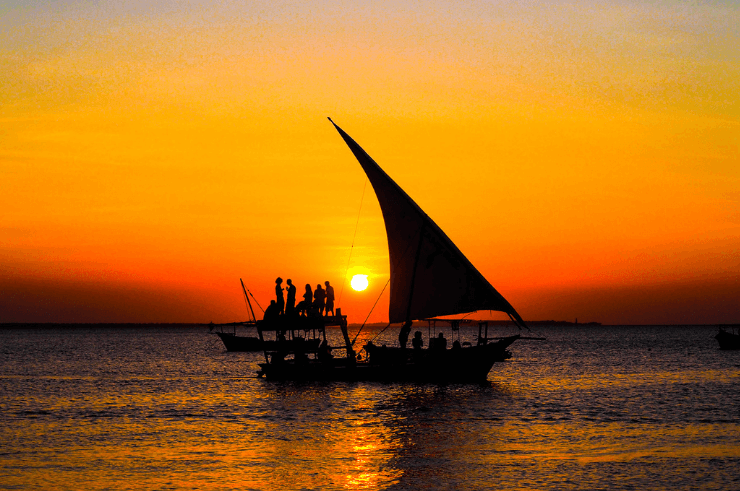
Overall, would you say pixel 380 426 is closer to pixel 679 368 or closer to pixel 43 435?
pixel 43 435

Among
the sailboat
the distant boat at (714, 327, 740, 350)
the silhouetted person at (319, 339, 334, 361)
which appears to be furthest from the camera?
the distant boat at (714, 327, 740, 350)

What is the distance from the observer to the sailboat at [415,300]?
35.0 metres

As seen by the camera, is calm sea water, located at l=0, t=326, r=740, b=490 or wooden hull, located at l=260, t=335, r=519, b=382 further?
wooden hull, located at l=260, t=335, r=519, b=382

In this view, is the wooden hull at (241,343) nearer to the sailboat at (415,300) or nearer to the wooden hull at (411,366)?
the sailboat at (415,300)

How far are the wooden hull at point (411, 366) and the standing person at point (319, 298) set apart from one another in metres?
3.15

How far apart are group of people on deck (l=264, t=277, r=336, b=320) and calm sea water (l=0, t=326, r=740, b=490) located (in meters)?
4.10

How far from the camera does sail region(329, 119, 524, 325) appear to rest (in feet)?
114

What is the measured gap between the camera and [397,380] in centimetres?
3716

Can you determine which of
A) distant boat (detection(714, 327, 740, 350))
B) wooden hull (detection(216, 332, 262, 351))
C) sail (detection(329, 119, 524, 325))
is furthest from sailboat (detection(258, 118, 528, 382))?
distant boat (detection(714, 327, 740, 350))

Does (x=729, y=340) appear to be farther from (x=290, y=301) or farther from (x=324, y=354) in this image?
(x=290, y=301)

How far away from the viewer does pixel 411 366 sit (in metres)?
37.4

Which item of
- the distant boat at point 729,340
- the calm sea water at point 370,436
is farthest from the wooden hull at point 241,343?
the distant boat at point 729,340

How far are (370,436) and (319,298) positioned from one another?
12.1m

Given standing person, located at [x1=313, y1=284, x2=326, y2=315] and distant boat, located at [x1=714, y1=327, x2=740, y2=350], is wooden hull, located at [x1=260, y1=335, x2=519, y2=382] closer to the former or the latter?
standing person, located at [x1=313, y1=284, x2=326, y2=315]
